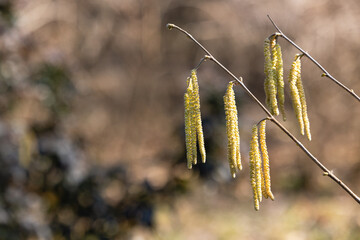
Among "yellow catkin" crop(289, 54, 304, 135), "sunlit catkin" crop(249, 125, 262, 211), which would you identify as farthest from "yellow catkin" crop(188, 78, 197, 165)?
"yellow catkin" crop(289, 54, 304, 135)

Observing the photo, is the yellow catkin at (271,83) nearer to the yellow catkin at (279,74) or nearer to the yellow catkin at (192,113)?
the yellow catkin at (279,74)

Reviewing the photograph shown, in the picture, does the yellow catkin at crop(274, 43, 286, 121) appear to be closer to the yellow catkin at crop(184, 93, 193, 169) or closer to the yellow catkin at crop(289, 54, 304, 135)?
the yellow catkin at crop(289, 54, 304, 135)

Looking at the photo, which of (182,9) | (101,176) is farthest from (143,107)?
(101,176)

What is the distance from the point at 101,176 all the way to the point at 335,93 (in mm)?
4798

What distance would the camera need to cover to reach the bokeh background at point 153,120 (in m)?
3.25

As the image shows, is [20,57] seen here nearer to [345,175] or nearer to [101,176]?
[101,176]

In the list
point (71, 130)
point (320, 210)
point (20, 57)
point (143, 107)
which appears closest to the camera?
point (20, 57)

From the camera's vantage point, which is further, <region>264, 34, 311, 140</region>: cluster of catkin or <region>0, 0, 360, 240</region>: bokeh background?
<region>0, 0, 360, 240</region>: bokeh background

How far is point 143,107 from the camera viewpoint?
305 inches

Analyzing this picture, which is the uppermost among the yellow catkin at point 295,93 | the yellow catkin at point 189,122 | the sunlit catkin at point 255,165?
the yellow catkin at point 295,93

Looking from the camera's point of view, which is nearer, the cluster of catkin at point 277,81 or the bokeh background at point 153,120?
the cluster of catkin at point 277,81

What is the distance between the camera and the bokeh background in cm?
325

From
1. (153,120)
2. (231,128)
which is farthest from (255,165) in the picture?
(153,120)

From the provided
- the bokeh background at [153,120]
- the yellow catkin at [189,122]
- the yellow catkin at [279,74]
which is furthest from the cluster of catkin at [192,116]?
the bokeh background at [153,120]
